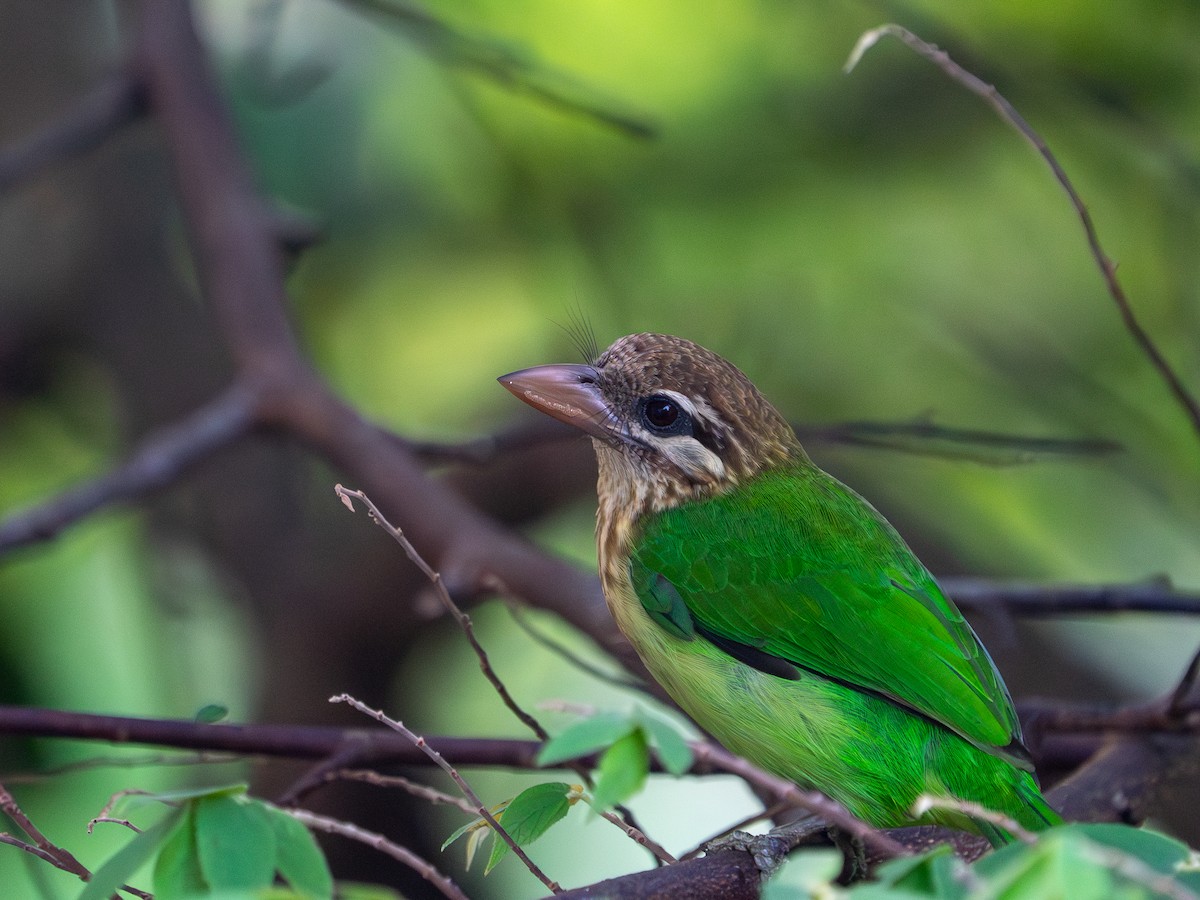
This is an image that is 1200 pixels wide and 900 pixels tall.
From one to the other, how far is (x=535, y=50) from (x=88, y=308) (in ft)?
7.62

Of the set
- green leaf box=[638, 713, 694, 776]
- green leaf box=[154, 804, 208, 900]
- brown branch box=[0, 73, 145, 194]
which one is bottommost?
brown branch box=[0, 73, 145, 194]

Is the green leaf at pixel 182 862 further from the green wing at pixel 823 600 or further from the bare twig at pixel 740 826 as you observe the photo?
the green wing at pixel 823 600

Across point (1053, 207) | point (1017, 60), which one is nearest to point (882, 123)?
point (1017, 60)

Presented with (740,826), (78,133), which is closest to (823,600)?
(740,826)

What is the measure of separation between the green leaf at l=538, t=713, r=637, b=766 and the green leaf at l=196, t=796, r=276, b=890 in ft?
1.19

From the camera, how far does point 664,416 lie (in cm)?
323

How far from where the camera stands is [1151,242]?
552cm

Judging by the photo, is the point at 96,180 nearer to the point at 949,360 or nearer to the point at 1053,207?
the point at 949,360

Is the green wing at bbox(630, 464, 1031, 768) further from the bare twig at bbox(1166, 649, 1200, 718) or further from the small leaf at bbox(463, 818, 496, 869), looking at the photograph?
the small leaf at bbox(463, 818, 496, 869)

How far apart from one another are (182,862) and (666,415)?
6.12 feet

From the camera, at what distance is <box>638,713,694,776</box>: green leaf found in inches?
53.6

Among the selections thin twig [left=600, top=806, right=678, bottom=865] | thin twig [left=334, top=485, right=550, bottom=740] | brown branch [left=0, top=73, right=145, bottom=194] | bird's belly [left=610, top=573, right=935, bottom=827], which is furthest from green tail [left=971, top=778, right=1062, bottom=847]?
brown branch [left=0, top=73, right=145, bottom=194]

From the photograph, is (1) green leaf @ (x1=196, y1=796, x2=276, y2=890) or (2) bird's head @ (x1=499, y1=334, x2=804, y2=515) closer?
(1) green leaf @ (x1=196, y1=796, x2=276, y2=890)

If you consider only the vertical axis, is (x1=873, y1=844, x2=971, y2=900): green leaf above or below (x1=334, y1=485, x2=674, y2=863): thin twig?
above
